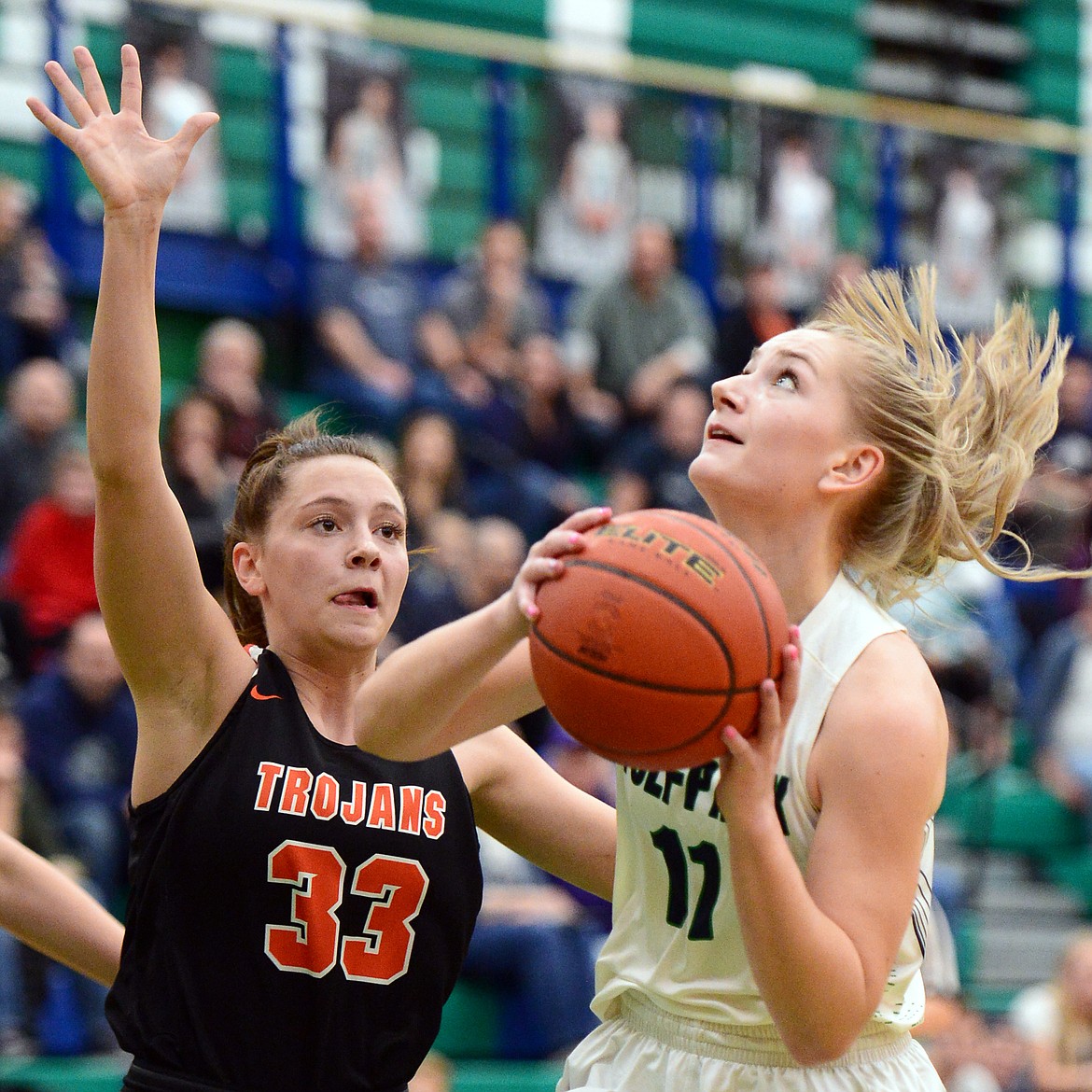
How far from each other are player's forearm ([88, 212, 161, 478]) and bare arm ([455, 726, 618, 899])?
94 cm

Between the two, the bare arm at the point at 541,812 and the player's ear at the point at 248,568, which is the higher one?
the player's ear at the point at 248,568

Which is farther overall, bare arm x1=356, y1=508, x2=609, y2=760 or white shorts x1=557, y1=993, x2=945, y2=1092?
white shorts x1=557, y1=993, x2=945, y2=1092

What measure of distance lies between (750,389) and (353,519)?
0.81 meters

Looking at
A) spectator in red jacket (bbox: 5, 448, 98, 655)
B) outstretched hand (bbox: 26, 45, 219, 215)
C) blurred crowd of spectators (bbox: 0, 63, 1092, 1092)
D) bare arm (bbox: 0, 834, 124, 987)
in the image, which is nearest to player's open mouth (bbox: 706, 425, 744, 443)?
outstretched hand (bbox: 26, 45, 219, 215)

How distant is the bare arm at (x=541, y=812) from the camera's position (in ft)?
10.8

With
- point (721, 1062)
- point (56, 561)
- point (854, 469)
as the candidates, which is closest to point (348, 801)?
point (721, 1062)

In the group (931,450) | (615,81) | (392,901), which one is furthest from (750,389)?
(615,81)

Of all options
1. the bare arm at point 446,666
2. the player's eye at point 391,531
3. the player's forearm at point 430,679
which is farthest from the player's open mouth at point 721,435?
the player's eye at point 391,531

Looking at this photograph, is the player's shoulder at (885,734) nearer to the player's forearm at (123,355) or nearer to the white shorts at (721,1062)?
the white shorts at (721,1062)

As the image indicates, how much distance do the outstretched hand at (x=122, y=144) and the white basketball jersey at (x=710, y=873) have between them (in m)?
1.27

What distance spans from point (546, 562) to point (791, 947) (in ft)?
2.08

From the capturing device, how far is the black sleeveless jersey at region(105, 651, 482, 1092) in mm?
2922

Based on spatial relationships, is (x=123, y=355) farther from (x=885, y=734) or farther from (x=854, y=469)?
(x=885, y=734)

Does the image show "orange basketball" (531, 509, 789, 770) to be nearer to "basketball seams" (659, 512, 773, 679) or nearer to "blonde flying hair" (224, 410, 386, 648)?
"basketball seams" (659, 512, 773, 679)
